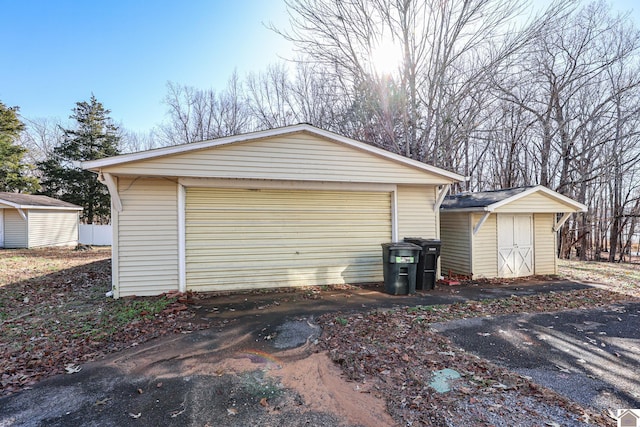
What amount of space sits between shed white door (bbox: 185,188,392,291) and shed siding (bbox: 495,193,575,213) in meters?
3.76

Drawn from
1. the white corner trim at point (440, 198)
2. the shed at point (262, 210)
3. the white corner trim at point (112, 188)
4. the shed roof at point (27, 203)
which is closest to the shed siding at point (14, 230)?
the shed roof at point (27, 203)

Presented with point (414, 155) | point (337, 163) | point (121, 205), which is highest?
point (414, 155)

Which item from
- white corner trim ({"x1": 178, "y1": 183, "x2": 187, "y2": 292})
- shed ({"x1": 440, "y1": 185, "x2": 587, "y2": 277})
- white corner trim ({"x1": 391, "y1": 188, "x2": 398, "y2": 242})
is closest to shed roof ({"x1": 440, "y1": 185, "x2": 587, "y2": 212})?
shed ({"x1": 440, "y1": 185, "x2": 587, "y2": 277})

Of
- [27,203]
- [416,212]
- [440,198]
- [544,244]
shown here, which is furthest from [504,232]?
[27,203]

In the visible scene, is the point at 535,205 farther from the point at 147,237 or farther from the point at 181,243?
the point at 147,237

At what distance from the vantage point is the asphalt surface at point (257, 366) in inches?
104

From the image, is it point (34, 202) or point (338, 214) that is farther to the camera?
point (34, 202)

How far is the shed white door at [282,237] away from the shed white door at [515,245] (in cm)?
385

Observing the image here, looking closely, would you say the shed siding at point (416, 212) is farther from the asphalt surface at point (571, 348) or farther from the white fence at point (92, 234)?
the white fence at point (92, 234)

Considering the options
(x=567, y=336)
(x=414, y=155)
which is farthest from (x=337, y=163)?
(x=414, y=155)

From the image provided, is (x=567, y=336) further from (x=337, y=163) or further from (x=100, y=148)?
(x=100, y=148)

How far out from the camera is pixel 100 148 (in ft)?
83.1

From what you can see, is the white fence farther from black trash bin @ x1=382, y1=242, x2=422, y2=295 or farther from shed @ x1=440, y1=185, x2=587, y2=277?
shed @ x1=440, y1=185, x2=587, y2=277

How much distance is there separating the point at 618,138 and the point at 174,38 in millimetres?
20813
